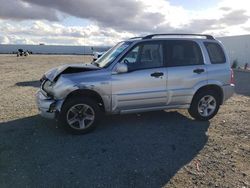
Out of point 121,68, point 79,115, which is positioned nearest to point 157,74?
point 121,68

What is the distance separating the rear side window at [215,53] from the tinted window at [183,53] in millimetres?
288

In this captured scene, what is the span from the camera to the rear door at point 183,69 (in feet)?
21.9

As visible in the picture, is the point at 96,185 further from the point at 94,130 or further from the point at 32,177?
the point at 94,130

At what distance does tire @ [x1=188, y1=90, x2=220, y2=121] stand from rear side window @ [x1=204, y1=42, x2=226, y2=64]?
2.46 ft

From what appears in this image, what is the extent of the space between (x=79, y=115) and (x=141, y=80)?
1.46 meters

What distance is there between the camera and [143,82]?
251 inches

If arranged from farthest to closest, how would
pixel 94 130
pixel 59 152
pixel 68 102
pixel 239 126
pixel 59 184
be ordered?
pixel 239 126 → pixel 94 130 → pixel 68 102 → pixel 59 152 → pixel 59 184

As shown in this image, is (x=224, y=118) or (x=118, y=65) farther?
(x=224, y=118)

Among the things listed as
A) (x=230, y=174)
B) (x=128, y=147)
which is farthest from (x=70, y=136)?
(x=230, y=174)

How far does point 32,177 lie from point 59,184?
1.48ft

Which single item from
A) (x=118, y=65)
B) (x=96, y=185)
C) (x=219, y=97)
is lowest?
(x=96, y=185)

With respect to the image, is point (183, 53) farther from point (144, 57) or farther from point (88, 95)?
point (88, 95)

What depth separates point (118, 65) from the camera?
20.2 feet

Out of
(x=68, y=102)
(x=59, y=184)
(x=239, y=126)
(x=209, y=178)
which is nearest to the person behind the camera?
(x=59, y=184)
